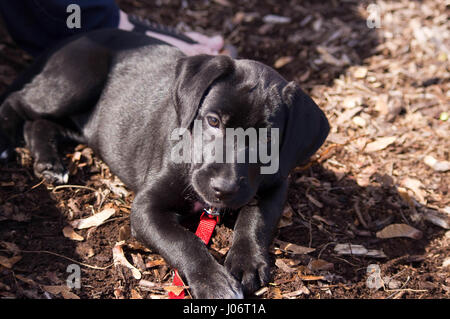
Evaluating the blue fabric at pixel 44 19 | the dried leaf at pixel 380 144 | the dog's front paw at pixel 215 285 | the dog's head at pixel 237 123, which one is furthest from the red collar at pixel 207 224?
the blue fabric at pixel 44 19

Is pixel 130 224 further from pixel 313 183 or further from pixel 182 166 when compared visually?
pixel 313 183

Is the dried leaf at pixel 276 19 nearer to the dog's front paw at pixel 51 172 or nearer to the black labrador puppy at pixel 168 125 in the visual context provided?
the black labrador puppy at pixel 168 125

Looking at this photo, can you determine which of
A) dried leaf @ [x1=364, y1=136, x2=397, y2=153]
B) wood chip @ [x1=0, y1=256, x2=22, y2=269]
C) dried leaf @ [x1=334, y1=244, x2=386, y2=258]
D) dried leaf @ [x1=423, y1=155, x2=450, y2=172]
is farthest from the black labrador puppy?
dried leaf @ [x1=423, y1=155, x2=450, y2=172]

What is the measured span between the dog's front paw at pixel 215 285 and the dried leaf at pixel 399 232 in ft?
Result: 5.14

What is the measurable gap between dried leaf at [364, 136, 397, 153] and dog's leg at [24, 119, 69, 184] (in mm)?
3013

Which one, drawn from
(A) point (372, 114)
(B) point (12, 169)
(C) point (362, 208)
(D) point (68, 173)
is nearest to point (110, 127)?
(D) point (68, 173)

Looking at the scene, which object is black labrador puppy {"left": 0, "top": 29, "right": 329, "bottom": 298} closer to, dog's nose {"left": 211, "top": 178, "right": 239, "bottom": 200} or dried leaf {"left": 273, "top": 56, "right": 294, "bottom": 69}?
dog's nose {"left": 211, "top": 178, "right": 239, "bottom": 200}

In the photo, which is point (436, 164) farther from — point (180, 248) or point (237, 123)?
point (180, 248)

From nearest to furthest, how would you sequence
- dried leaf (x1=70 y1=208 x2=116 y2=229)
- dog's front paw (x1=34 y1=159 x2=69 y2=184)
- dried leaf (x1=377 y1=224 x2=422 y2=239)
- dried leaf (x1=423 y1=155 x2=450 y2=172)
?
dried leaf (x1=70 y1=208 x2=116 y2=229) < dried leaf (x1=377 y1=224 x2=422 y2=239) < dog's front paw (x1=34 y1=159 x2=69 y2=184) < dried leaf (x1=423 y1=155 x2=450 y2=172)

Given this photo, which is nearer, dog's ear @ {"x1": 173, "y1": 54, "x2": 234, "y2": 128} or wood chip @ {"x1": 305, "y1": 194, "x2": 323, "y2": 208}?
dog's ear @ {"x1": 173, "y1": 54, "x2": 234, "y2": 128}

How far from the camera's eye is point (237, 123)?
11.5ft

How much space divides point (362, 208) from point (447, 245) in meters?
0.76

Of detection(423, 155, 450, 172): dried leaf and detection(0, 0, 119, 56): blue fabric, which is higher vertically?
detection(0, 0, 119, 56): blue fabric

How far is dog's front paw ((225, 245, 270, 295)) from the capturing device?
3.47 metres
